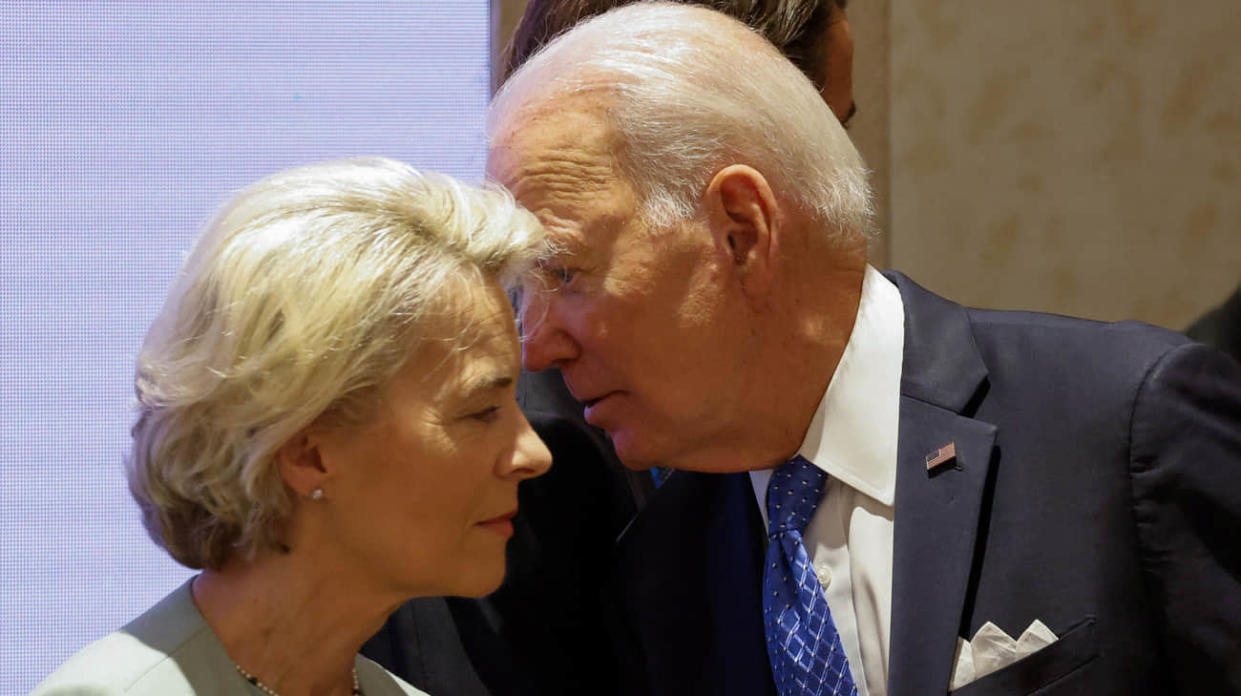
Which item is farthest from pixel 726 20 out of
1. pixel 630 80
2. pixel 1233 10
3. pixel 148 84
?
pixel 1233 10

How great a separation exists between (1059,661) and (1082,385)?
35 centimetres

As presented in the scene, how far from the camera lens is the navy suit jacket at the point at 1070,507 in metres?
1.80

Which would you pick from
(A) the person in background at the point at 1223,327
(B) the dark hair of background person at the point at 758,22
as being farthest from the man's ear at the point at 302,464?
(A) the person in background at the point at 1223,327

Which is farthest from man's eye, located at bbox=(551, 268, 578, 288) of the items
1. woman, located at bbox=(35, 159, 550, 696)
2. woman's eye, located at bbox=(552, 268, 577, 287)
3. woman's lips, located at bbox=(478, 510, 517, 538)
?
woman's lips, located at bbox=(478, 510, 517, 538)

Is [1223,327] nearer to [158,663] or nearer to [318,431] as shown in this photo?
[318,431]

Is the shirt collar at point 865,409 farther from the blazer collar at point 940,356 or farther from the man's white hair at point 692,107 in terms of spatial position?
the man's white hair at point 692,107

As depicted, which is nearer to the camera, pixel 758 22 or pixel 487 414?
pixel 487 414

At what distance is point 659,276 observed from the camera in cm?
198

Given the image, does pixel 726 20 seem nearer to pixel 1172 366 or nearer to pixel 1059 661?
pixel 1172 366

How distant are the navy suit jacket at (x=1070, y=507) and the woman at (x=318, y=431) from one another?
1.80 feet

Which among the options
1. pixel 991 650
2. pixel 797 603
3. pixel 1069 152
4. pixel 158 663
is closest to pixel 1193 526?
pixel 991 650

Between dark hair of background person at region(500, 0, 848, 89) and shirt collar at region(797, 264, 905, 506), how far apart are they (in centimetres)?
44

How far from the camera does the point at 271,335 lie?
1.53m

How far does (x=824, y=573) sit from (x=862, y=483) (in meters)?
0.13
